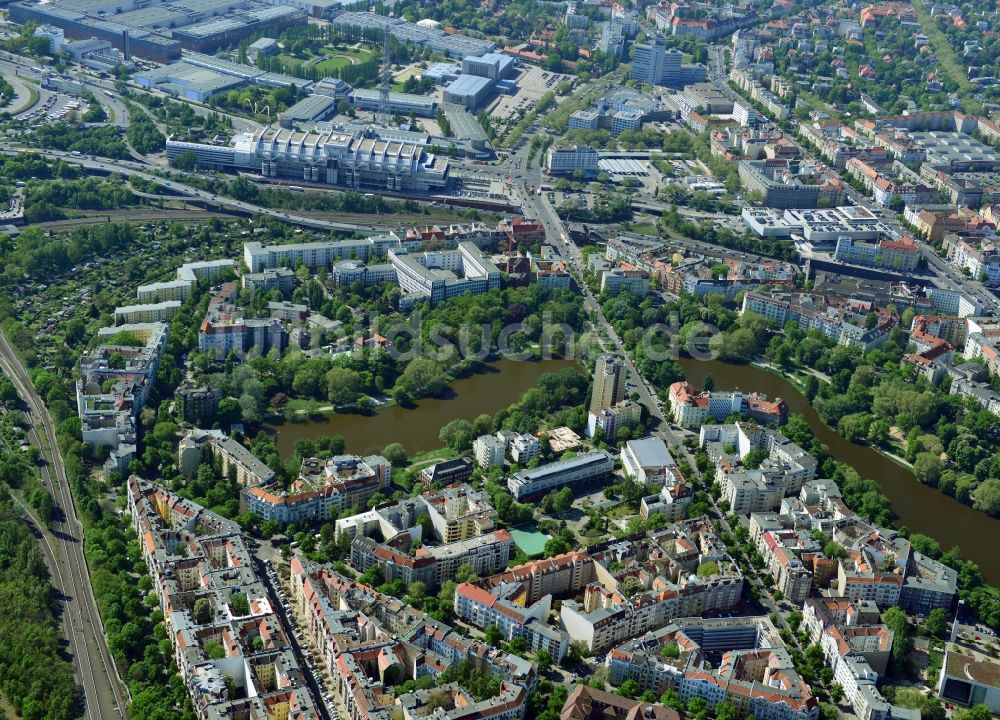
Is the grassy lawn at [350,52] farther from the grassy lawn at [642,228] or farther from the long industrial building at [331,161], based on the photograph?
the grassy lawn at [642,228]

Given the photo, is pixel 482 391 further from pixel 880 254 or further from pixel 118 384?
pixel 880 254

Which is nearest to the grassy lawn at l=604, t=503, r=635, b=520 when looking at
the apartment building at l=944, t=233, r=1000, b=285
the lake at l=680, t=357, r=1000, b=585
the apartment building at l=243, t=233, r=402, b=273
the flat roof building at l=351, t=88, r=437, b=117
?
the lake at l=680, t=357, r=1000, b=585

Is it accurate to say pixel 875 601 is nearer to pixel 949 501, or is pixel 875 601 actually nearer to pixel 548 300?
pixel 949 501

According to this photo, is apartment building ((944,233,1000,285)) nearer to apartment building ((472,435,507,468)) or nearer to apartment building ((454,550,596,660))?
apartment building ((472,435,507,468))

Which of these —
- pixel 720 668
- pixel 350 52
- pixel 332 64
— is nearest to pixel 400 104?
pixel 332 64

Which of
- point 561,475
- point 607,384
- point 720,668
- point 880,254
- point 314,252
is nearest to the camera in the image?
point 720,668

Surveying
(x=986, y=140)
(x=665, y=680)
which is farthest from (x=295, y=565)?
(x=986, y=140)
